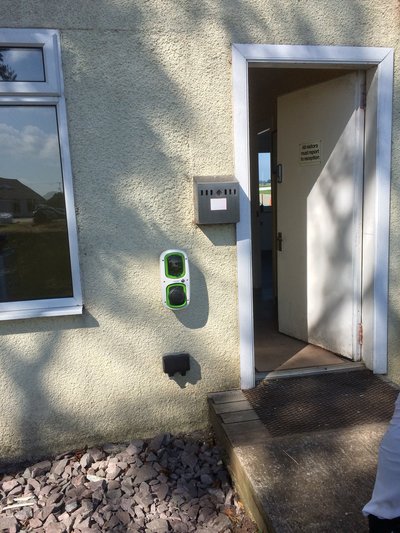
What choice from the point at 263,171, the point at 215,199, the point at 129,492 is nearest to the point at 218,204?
the point at 215,199

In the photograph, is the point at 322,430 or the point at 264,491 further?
the point at 322,430

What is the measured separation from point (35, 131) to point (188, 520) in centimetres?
268

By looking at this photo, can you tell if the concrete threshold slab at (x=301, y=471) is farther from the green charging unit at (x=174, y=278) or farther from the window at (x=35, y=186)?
the window at (x=35, y=186)

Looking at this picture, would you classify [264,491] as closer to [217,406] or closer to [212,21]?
[217,406]

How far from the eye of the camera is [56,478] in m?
3.13

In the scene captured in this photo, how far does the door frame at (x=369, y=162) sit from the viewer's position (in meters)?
3.23

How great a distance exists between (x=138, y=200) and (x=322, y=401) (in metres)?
1.97

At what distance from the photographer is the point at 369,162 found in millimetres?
3607

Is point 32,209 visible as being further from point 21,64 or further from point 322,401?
point 322,401

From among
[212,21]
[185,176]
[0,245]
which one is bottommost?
[0,245]

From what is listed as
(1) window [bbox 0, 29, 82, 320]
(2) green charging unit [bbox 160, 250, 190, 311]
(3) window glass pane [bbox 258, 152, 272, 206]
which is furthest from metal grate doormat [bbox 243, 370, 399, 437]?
(3) window glass pane [bbox 258, 152, 272, 206]

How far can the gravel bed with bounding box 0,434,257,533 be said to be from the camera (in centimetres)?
271

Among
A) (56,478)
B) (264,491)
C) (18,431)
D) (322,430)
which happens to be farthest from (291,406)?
(18,431)

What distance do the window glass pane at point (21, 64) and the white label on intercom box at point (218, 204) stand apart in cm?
139
